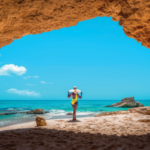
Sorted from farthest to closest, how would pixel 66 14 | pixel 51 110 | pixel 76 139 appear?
pixel 51 110, pixel 66 14, pixel 76 139

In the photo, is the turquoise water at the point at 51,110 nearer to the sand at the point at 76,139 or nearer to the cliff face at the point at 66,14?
the sand at the point at 76,139

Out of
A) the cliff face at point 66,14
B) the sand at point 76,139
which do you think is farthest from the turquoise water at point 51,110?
the cliff face at point 66,14

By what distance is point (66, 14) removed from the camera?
4.34 metres

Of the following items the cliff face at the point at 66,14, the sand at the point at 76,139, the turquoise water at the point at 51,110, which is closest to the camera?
the sand at the point at 76,139

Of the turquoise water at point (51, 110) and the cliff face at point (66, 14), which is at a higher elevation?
the cliff face at point (66, 14)

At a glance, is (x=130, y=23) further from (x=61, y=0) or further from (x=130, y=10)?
(x=61, y=0)

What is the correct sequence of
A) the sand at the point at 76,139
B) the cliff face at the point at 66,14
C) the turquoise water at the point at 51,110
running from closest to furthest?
the sand at the point at 76,139
the cliff face at the point at 66,14
the turquoise water at the point at 51,110

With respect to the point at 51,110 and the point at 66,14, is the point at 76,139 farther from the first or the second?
the point at 51,110

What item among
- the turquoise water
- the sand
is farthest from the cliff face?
the turquoise water

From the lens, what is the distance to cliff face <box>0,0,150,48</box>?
11.6 feet

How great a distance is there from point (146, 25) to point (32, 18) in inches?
149

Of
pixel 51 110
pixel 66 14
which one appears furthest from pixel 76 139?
pixel 51 110

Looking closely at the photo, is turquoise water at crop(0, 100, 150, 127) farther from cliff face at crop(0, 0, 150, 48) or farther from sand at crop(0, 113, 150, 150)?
cliff face at crop(0, 0, 150, 48)

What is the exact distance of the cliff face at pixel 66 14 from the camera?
354cm
